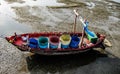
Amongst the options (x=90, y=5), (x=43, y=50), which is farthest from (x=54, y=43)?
(x=90, y=5)

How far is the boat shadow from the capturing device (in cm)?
1116

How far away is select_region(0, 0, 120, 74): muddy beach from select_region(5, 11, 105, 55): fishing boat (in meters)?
0.79

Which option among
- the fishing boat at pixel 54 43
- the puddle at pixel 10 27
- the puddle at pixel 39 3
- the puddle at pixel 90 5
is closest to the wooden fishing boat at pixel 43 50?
the fishing boat at pixel 54 43

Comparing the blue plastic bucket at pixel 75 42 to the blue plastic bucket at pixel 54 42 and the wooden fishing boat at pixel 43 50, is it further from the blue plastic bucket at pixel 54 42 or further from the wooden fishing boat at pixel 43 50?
the blue plastic bucket at pixel 54 42

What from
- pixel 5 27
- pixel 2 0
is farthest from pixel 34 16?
pixel 2 0

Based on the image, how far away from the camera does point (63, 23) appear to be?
1719 cm

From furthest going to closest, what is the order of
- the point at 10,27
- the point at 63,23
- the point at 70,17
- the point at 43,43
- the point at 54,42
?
1. the point at 70,17
2. the point at 63,23
3. the point at 10,27
4. the point at 54,42
5. the point at 43,43

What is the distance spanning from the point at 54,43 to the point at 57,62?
1.23 metres

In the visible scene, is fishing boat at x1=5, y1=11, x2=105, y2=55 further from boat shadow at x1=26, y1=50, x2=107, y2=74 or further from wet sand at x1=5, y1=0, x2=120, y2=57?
wet sand at x1=5, y1=0, x2=120, y2=57

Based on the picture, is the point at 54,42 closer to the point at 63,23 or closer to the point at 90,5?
the point at 63,23

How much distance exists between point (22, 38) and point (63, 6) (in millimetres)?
9655

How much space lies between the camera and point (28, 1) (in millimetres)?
21234

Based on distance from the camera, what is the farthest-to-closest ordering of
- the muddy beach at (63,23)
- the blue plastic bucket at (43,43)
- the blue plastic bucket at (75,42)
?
the blue plastic bucket at (75,42), the muddy beach at (63,23), the blue plastic bucket at (43,43)

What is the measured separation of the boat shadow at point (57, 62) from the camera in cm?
1116
